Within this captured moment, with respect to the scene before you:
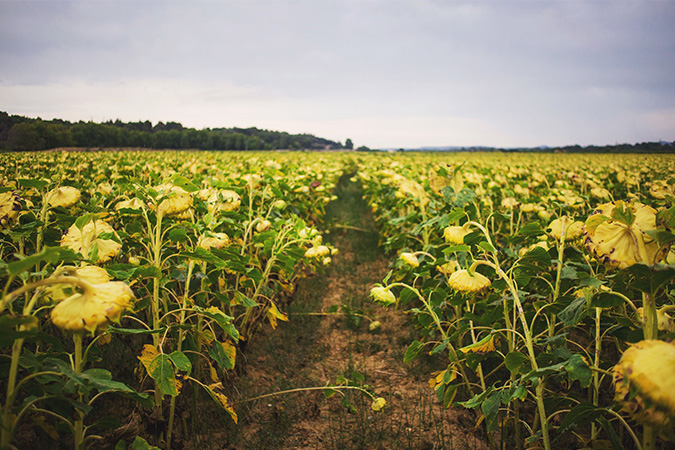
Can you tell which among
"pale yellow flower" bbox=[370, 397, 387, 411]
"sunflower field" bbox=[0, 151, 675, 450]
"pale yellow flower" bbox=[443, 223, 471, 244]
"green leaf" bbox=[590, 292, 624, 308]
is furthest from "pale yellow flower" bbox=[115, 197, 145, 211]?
"green leaf" bbox=[590, 292, 624, 308]

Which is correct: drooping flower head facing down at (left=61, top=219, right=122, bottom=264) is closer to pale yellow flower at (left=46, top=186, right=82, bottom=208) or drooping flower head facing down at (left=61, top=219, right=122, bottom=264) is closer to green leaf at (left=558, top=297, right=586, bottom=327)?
pale yellow flower at (left=46, top=186, right=82, bottom=208)

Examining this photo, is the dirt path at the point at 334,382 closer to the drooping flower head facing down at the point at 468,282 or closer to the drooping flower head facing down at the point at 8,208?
the drooping flower head facing down at the point at 468,282

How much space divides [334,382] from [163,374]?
1534 millimetres

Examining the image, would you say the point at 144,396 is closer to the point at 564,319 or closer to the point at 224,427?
the point at 224,427

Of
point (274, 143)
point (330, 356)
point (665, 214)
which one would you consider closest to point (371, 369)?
point (330, 356)

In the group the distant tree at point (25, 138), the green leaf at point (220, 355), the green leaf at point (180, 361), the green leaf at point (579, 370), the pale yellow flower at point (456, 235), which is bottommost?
the green leaf at point (220, 355)

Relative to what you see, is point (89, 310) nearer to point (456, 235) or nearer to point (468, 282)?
point (468, 282)

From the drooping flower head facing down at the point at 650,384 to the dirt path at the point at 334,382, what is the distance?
138 centimetres

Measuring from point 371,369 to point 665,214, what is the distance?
2.31 meters

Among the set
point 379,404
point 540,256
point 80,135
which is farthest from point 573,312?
point 80,135

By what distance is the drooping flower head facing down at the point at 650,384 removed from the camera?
752 mm

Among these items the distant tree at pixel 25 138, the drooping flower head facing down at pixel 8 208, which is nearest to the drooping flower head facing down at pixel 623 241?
the drooping flower head facing down at pixel 8 208

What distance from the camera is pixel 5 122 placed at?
290cm

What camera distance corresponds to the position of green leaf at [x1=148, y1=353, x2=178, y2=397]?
1362 millimetres
